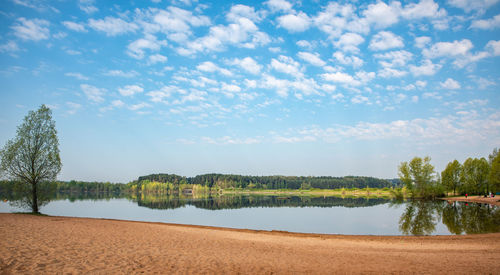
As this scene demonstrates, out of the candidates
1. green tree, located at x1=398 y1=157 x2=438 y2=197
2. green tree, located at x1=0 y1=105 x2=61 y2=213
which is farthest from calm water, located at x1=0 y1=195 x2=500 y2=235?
green tree, located at x1=398 y1=157 x2=438 y2=197

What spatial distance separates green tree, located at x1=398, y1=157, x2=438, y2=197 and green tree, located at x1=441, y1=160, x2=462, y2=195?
10018 millimetres

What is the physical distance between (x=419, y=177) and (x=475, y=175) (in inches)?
640

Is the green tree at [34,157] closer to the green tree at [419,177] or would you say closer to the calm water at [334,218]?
the calm water at [334,218]

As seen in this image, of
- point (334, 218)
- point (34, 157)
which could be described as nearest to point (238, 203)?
point (334, 218)

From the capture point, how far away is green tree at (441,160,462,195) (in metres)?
96.8

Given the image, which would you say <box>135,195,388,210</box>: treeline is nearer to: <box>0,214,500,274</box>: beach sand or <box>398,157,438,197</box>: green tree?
<box>398,157,438,197</box>: green tree

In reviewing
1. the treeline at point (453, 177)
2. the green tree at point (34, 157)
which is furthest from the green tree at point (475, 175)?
the green tree at point (34, 157)

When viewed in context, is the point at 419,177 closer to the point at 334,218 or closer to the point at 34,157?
the point at 334,218

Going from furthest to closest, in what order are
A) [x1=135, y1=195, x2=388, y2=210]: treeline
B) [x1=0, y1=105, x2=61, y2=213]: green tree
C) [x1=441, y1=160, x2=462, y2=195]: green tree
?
[x1=441, y1=160, x2=462, y2=195]: green tree → [x1=135, y1=195, x2=388, y2=210]: treeline → [x1=0, y1=105, x2=61, y2=213]: green tree

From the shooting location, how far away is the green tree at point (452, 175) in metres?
96.8

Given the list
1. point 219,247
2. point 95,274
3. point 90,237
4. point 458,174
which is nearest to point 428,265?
point 219,247

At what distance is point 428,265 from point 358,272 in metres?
3.60

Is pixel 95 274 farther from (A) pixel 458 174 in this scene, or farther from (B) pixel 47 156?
(A) pixel 458 174

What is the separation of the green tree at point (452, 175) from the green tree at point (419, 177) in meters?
10.0
